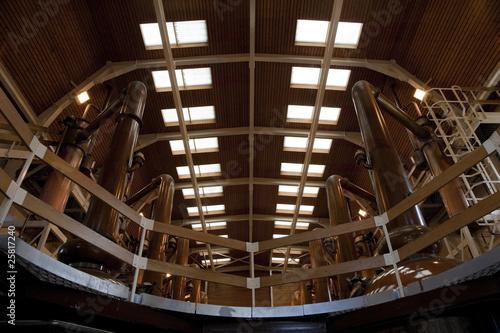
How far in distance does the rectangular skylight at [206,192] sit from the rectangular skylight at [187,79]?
6.52m

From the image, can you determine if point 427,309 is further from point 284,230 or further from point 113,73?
point 284,230

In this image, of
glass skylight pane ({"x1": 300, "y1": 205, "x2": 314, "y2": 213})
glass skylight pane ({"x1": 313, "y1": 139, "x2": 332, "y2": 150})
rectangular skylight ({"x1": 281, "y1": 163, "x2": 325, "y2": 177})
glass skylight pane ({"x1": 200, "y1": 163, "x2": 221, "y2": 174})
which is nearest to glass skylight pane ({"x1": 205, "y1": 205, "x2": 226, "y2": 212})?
glass skylight pane ({"x1": 200, "y1": 163, "x2": 221, "y2": 174})

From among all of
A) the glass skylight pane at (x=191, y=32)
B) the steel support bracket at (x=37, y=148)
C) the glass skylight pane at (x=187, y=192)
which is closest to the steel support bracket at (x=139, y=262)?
the steel support bracket at (x=37, y=148)

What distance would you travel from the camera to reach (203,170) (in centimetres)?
1778

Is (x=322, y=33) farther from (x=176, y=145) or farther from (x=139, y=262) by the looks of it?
(x=139, y=262)

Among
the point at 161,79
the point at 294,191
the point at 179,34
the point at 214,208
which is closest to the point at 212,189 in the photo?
the point at 214,208

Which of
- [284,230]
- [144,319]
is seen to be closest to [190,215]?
[284,230]

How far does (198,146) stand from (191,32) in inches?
224

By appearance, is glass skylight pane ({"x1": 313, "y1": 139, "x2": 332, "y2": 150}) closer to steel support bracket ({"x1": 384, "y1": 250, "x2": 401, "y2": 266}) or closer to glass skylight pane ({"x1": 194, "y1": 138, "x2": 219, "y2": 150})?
glass skylight pane ({"x1": 194, "y1": 138, "x2": 219, "y2": 150})

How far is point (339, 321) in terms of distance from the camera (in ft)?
13.9

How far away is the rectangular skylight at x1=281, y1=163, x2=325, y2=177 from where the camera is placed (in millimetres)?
17453

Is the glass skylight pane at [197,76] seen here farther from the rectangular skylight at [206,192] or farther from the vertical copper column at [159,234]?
the rectangular skylight at [206,192]

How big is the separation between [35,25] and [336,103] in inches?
449

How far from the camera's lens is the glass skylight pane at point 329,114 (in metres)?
15.0
